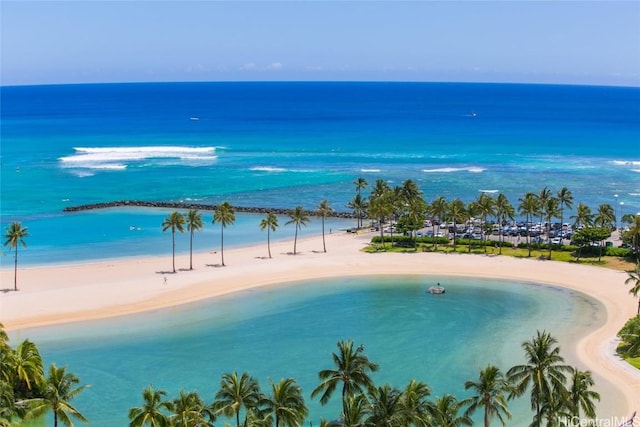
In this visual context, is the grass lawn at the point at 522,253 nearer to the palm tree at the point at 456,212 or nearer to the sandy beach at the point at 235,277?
the palm tree at the point at 456,212

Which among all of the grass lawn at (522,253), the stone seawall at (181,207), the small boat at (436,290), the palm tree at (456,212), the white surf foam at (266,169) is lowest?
the small boat at (436,290)

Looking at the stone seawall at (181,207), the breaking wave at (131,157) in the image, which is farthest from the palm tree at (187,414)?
the breaking wave at (131,157)

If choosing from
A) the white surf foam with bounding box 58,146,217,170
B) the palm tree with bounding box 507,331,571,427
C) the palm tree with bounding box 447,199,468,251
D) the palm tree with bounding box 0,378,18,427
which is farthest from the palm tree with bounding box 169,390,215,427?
the white surf foam with bounding box 58,146,217,170

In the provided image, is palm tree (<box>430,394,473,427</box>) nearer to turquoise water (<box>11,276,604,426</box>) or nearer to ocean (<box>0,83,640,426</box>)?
turquoise water (<box>11,276,604,426</box>)

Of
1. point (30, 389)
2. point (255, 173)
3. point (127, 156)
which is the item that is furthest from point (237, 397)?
point (127, 156)

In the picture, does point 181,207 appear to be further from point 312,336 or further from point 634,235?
point 634,235

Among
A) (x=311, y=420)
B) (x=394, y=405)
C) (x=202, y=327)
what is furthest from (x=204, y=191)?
(x=394, y=405)

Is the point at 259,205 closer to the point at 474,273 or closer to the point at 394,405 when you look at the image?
the point at 474,273
